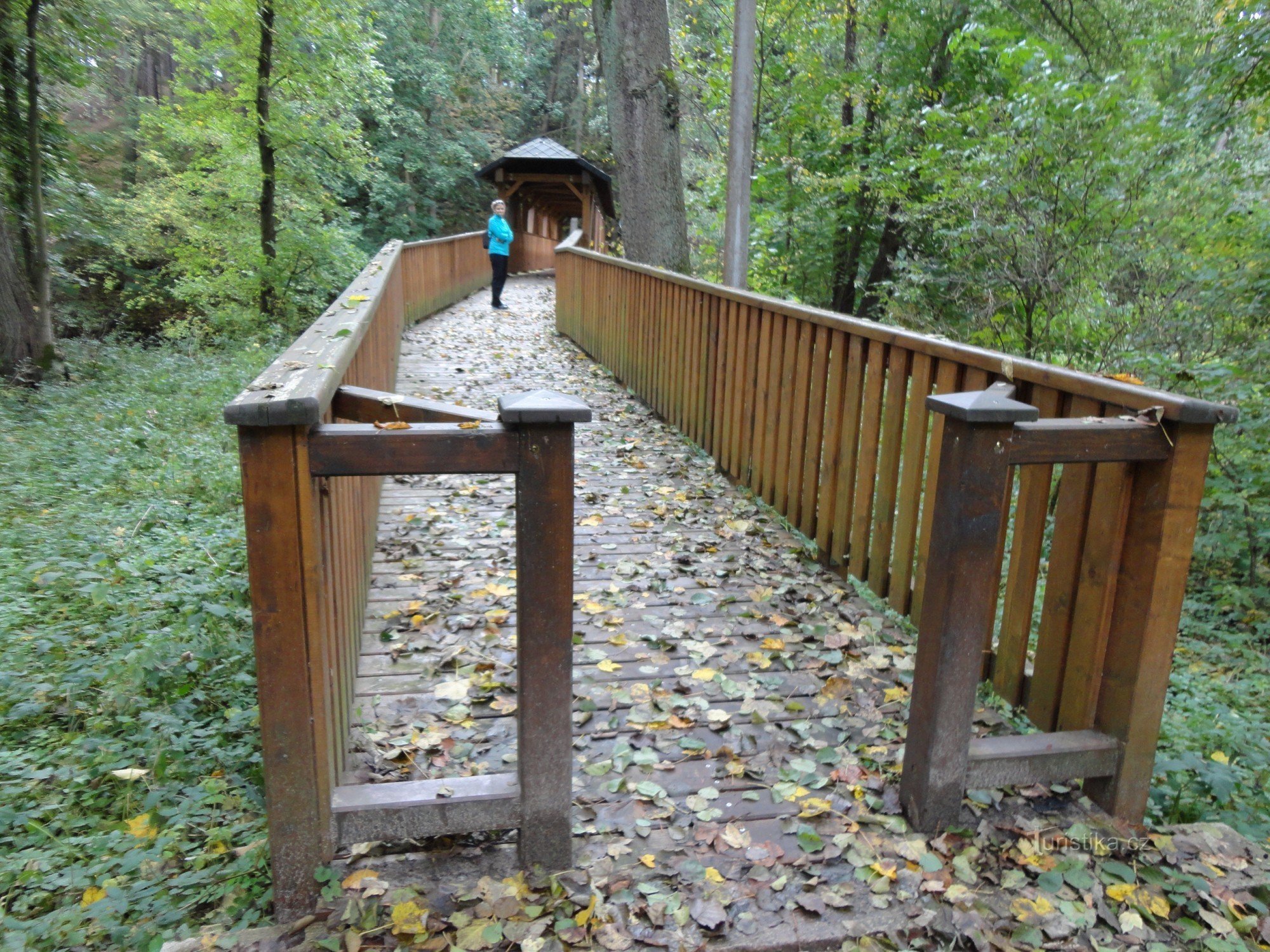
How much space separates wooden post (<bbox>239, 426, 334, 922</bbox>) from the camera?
2223mm

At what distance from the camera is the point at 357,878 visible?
2.54 m

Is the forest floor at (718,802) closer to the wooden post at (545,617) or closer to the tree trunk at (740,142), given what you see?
the wooden post at (545,617)

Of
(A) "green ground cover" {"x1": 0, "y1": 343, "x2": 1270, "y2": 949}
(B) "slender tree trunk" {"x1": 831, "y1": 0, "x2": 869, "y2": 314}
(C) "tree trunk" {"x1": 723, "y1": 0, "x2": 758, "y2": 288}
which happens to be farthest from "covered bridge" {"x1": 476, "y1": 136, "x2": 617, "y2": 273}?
(A) "green ground cover" {"x1": 0, "y1": 343, "x2": 1270, "y2": 949}

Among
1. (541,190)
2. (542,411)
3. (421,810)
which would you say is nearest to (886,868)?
(421,810)

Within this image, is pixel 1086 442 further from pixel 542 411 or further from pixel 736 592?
pixel 736 592

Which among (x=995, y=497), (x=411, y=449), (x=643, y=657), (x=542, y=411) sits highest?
(x=542, y=411)

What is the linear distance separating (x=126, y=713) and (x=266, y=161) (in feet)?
57.5

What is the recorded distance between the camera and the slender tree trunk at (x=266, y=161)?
690 inches

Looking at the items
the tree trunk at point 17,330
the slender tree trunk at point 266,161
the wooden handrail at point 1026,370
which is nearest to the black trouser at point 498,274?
the slender tree trunk at point 266,161

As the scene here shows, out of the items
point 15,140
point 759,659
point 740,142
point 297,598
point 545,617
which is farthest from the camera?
point 15,140

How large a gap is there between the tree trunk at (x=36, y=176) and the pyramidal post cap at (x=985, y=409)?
561 inches

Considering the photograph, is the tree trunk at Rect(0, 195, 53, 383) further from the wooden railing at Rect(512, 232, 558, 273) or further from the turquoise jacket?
the wooden railing at Rect(512, 232, 558, 273)

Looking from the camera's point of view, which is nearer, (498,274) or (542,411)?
(542,411)

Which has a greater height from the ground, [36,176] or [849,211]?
[849,211]
